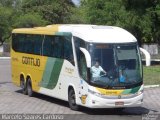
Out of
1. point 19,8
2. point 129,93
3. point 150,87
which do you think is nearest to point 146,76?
point 150,87

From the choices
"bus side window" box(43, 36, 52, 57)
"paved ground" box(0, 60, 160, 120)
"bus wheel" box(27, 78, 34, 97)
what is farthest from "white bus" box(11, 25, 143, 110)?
"bus wheel" box(27, 78, 34, 97)

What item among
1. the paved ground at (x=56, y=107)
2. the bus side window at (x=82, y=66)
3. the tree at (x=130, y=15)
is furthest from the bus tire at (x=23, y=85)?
the tree at (x=130, y=15)

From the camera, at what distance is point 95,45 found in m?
16.8

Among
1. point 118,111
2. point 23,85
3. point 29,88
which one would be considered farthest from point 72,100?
point 23,85

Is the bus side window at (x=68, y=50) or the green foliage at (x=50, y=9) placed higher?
the bus side window at (x=68, y=50)

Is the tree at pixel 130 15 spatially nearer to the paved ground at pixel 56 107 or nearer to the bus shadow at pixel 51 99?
the paved ground at pixel 56 107

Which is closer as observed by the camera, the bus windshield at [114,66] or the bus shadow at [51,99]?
the bus windshield at [114,66]

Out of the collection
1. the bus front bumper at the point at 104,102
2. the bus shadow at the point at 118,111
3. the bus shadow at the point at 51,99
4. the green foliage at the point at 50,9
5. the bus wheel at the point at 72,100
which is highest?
the bus front bumper at the point at 104,102

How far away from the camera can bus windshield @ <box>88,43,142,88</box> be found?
1639 cm

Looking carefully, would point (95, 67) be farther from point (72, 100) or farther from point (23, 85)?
point (23, 85)

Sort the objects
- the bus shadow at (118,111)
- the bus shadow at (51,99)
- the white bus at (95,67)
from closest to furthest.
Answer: the white bus at (95,67) → the bus shadow at (118,111) → the bus shadow at (51,99)

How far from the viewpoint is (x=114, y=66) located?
654 inches

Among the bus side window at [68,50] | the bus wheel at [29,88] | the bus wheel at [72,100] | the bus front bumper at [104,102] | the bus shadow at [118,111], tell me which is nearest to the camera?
the bus front bumper at [104,102]

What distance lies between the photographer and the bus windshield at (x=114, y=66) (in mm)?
16391
